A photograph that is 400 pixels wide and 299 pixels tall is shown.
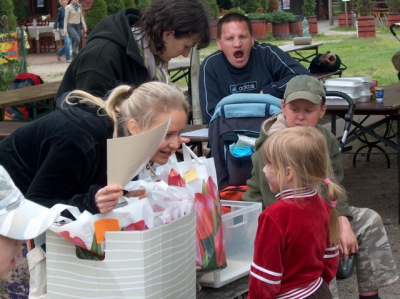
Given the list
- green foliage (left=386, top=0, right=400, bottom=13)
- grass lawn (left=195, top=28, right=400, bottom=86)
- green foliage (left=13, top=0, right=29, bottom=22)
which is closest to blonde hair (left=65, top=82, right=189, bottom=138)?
grass lawn (left=195, top=28, right=400, bottom=86)

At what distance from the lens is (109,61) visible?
346cm

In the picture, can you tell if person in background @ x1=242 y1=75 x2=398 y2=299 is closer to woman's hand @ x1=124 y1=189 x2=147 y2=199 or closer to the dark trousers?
the dark trousers

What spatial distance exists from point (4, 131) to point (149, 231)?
363cm

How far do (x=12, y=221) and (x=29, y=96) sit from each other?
239 inches

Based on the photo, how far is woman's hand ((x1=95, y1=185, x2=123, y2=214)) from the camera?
2.47 meters

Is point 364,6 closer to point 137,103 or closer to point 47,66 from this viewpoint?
point 47,66

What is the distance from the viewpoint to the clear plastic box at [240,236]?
315cm

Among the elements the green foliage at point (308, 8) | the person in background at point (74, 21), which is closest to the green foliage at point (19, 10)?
the person in background at point (74, 21)

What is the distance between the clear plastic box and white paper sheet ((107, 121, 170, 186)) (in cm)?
73

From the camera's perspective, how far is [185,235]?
2.68m

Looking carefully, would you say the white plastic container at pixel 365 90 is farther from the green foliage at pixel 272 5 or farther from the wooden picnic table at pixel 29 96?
the green foliage at pixel 272 5

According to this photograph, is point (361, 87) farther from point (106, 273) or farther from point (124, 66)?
point (106, 273)

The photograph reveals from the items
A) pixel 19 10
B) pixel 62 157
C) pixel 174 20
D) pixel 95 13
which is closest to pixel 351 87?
pixel 174 20

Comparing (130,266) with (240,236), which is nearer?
(130,266)
